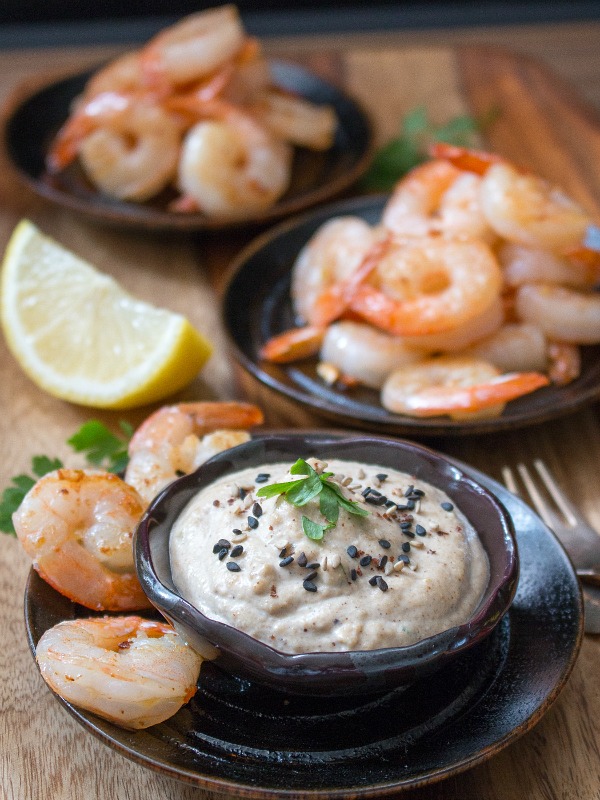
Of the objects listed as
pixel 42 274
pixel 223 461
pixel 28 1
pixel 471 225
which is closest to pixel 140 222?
pixel 42 274

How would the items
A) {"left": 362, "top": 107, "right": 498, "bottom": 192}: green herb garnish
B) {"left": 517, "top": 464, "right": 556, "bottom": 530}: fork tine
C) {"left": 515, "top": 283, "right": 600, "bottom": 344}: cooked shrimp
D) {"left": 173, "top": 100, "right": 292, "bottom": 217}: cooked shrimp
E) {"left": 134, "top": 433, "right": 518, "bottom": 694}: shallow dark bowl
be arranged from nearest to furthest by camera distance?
{"left": 134, "top": 433, "right": 518, "bottom": 694}: shallow dark bowl
{"left": 517, "top": 464, "right": 556, "bottom": 530}: fork tine
{"left": 515, "top": 283, "right": 600, "bottom": 344}: cooked shrimp
{"left": 173, "top": 100, "right": 292, "bottom": 217}: cooked shrimp
{"left": 362, "top": 107, "right": 498, "bottom": 192}: green herb garnish

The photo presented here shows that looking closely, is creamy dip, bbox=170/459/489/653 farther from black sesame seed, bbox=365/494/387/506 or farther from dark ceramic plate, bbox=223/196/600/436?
dark ceramic plate, bbox=223/196/600/436

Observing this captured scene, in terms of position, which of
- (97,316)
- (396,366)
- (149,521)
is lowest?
(396,366)

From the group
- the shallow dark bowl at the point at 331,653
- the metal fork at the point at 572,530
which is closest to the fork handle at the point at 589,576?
the metal fork at the point at 572,530

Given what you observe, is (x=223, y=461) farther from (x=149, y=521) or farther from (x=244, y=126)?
(x=244, y=126)

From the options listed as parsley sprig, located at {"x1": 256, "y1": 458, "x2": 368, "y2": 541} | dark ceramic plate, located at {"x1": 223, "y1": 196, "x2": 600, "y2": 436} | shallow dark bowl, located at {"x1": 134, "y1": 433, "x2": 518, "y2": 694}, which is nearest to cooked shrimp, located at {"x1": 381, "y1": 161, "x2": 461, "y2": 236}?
dark ceramic plate, located at {"x1": 223, "y1": 196, "x2": 600, "y2": 436}

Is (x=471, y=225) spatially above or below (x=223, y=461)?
below

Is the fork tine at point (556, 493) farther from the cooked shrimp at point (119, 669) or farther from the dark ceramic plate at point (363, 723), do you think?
the cooked shrimp at point (119, 669)
